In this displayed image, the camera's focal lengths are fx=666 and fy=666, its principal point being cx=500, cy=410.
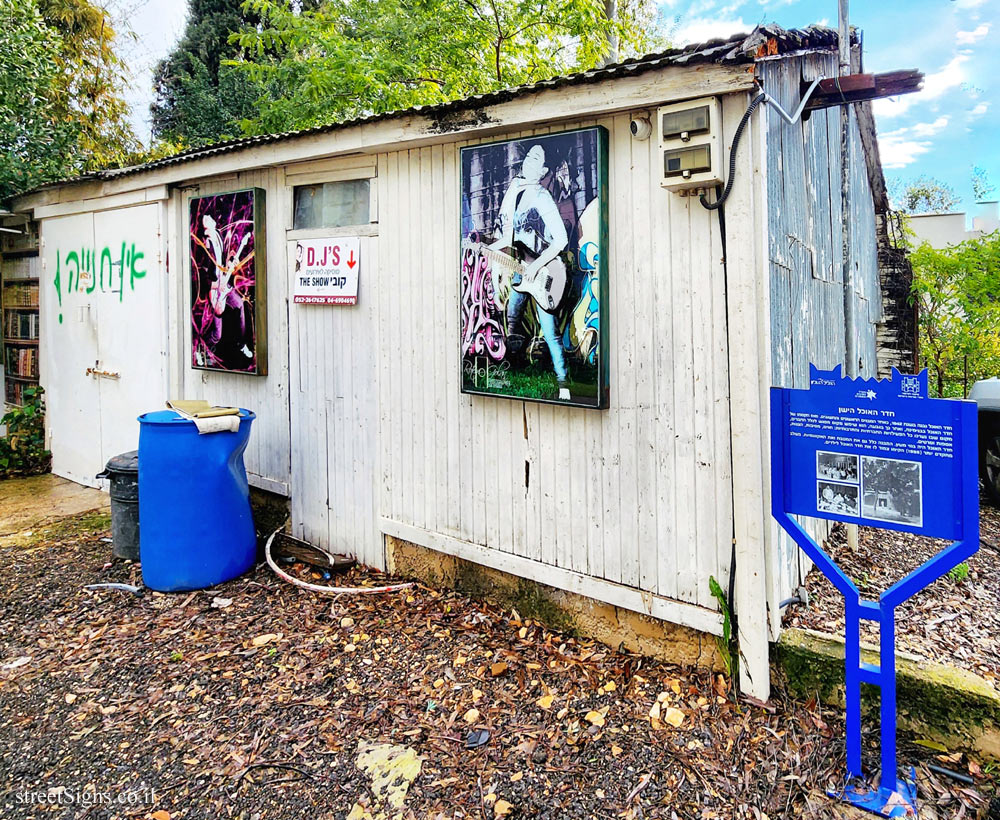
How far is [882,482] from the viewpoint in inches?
101

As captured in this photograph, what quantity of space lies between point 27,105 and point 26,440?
415 cm

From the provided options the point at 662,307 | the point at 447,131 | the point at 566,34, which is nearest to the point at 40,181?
the point at 447,131

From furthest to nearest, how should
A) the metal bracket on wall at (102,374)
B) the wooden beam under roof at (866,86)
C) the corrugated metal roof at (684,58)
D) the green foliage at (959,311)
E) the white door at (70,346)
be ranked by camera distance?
the green foliage at (959,311) < the white door at (70,346) < the metal bracket on wall at (102,374) < the wooden beam under roof at (866,86) < the corrugated metal roof at (684,58)

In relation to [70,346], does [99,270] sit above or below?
above

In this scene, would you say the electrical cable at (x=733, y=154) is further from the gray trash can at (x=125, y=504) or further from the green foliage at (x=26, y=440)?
the green foliage at (x=26, y=440)

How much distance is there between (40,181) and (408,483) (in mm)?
6842

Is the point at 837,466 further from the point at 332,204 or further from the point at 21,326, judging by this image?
the point at 21,326

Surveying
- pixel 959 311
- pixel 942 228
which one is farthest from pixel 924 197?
pixel 959 311

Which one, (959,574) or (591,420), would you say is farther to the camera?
(959,574)

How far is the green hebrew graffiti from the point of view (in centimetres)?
Result: 632

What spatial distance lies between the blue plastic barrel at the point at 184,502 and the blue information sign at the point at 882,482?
350 centimetres

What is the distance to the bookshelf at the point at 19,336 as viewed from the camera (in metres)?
7.92

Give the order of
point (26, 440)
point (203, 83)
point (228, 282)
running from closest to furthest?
point (228, 282)
point (26, 440)
point (203, 83)

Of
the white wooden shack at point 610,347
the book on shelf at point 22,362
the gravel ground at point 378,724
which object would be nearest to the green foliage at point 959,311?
the white wooden shack at point 610,347
